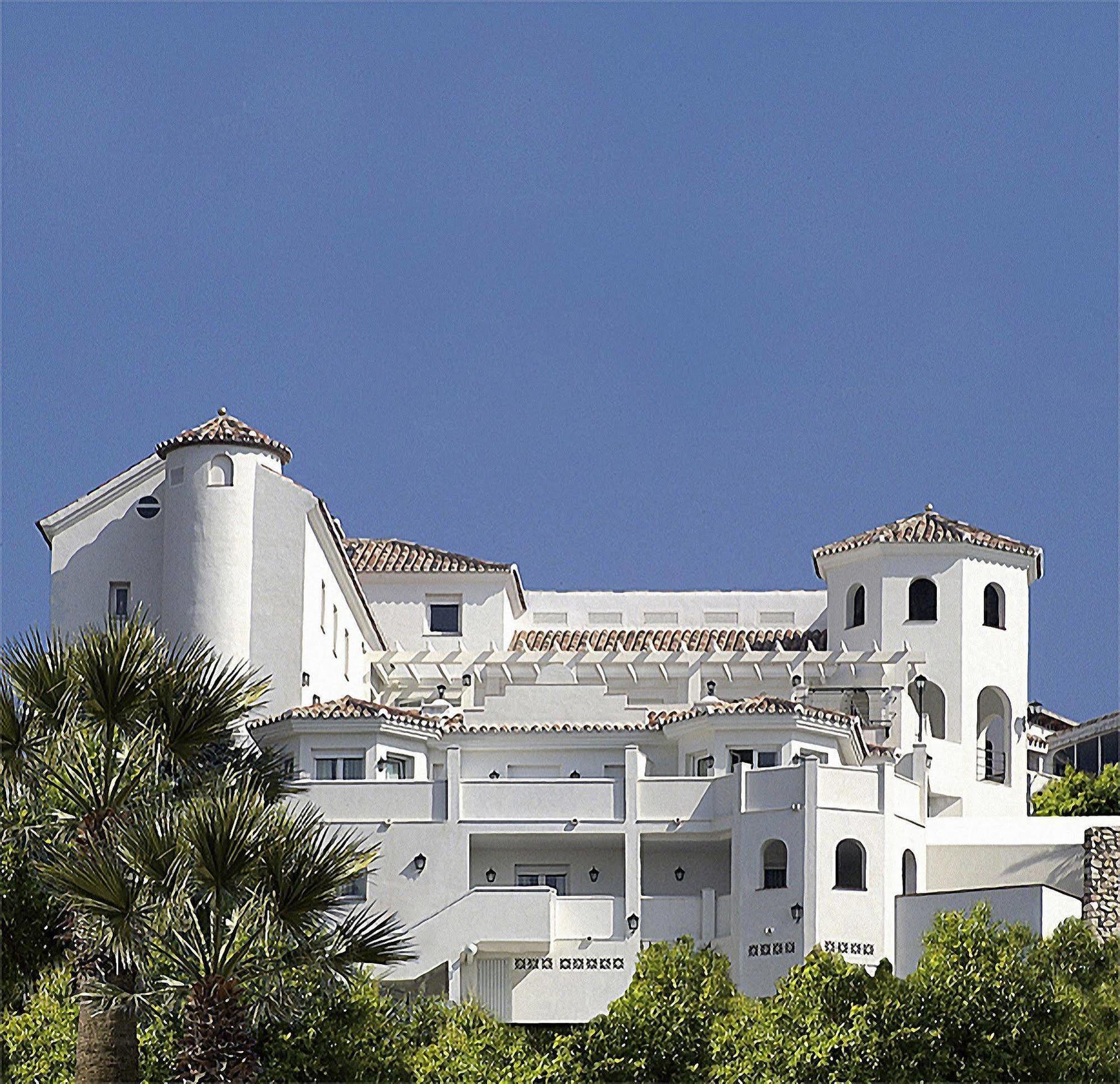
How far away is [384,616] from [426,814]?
18.7 meters

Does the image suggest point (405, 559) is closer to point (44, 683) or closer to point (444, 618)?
point (444, 618)

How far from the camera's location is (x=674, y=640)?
7162cm

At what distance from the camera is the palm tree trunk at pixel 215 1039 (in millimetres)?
31141

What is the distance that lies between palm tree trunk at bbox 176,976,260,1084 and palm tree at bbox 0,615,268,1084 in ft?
4.63

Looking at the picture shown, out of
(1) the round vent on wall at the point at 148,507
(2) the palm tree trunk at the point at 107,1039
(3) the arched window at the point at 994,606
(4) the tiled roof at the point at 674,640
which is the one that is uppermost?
(1) the round vent on wall at the point at 148,507

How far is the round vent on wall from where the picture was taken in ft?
→ 202

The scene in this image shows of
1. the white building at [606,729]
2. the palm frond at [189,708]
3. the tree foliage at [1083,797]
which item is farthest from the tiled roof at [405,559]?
the palm frond at [189,708]

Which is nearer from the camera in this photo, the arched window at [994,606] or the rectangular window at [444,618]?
the arched window at [994,606]

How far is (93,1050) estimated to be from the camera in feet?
107

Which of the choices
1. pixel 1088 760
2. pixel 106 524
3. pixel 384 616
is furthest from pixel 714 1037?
pixel 1088 760

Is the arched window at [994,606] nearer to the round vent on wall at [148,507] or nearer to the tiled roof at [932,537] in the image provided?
the tiled roof at [932,537]

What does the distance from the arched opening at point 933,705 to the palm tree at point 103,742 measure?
113 ft

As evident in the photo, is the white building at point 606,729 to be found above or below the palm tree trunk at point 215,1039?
above

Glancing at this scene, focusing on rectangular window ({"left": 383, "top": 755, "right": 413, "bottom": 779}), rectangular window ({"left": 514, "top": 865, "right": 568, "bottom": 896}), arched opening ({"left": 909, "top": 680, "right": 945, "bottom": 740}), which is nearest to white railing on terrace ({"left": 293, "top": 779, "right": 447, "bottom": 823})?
rectangular window ({"left": 383, "top": 755, "right": 413, "bottom": 779})
